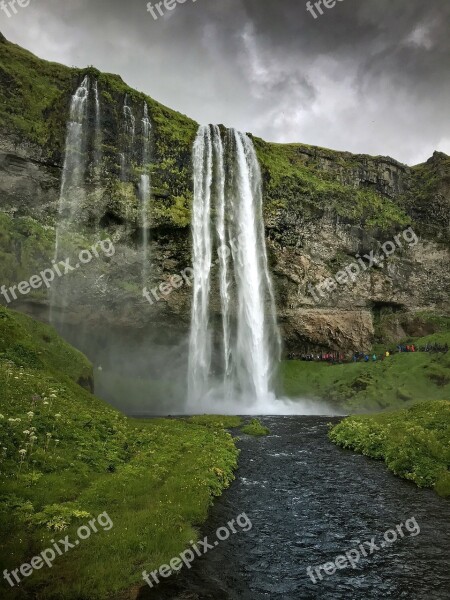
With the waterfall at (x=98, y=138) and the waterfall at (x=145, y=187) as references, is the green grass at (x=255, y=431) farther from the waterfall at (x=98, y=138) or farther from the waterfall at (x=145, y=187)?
the waterfall at (x=98, y=138)

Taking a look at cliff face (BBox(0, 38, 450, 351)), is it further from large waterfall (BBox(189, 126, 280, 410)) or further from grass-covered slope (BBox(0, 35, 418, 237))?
large waterfall (BBox(189, 126, 280, 410))

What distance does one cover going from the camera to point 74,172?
48094mm

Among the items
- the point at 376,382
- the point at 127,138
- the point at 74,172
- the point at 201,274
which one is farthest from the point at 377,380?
the point at 74,172

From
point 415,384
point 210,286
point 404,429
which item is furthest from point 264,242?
point 404,429

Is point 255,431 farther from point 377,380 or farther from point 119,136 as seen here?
point 119,136

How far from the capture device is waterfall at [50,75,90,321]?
157ft

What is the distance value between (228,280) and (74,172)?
2332cm

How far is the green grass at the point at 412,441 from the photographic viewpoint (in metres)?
16.5

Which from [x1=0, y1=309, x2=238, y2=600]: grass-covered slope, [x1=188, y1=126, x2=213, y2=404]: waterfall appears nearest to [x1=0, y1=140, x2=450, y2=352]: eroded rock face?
[x1=188, y1=126, x2=213, y2=404]: waterfall

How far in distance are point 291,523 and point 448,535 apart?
4.48m

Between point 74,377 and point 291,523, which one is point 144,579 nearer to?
point 291,523

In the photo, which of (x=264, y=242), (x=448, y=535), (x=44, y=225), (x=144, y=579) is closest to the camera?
(x=144, y=579)

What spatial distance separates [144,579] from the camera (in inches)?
346

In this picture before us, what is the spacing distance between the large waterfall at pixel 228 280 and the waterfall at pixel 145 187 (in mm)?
6245
